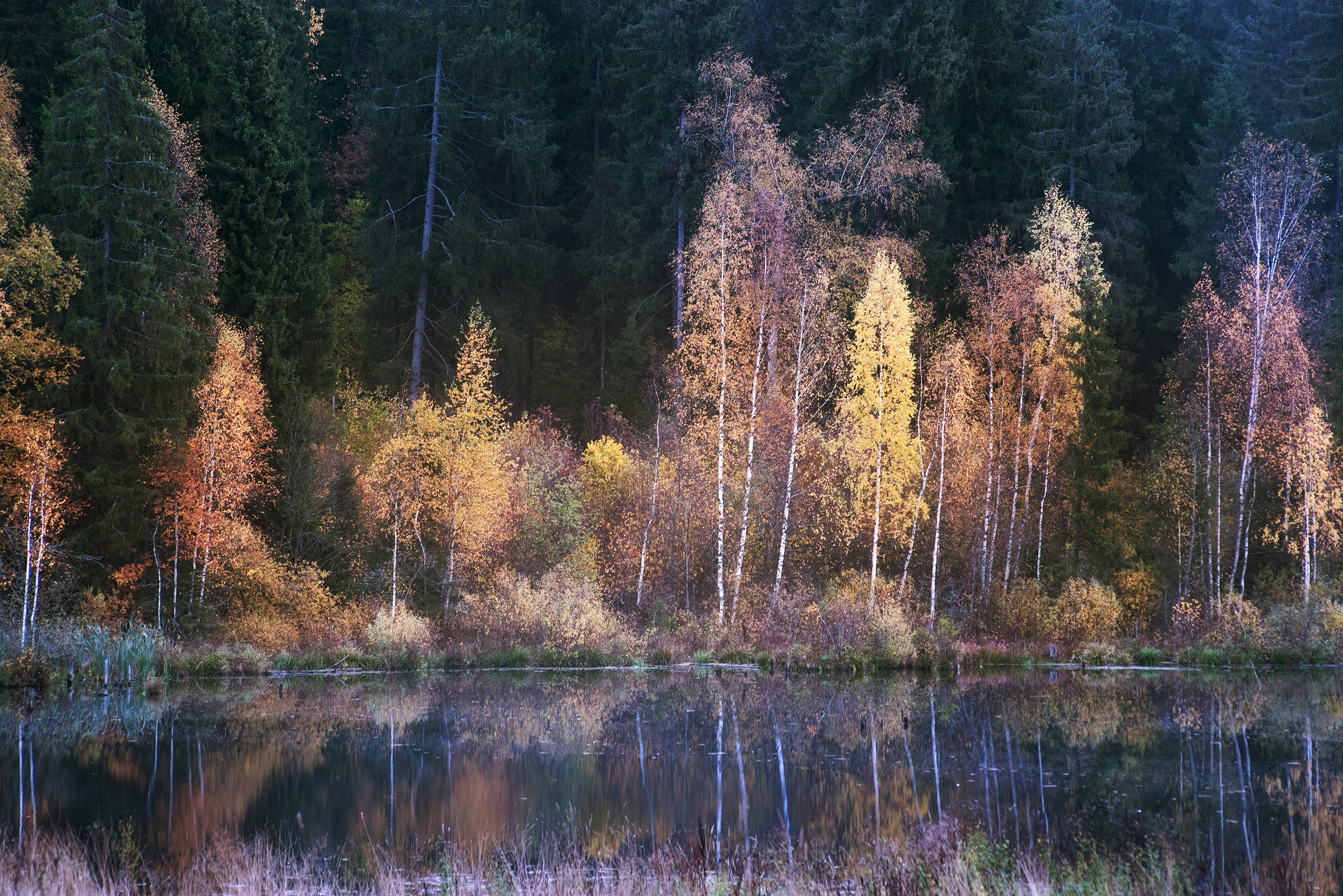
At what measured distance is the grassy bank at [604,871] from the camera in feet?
28.1

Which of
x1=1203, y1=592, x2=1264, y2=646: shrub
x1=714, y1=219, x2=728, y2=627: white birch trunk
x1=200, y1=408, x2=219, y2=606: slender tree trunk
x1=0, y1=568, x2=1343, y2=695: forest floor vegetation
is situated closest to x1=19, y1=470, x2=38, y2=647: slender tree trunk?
x1=0, y1=568, x2=1343, y2=695: forest floor vegetation

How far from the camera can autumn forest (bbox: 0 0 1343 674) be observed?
2755 cm

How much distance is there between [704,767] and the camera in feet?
48.5

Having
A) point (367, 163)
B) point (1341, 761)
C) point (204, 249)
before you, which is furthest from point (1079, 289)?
point (367, 163)

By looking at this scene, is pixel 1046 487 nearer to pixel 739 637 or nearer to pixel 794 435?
pixel 794 435

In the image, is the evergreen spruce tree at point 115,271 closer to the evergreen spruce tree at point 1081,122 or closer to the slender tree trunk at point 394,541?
the slender tree trunk at point 394,541

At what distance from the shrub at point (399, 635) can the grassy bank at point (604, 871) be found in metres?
Answer: 16.5

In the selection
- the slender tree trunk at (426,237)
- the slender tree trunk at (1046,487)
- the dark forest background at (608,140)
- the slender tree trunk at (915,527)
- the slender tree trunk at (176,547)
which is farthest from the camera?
the slender tree trunk at (426,237)

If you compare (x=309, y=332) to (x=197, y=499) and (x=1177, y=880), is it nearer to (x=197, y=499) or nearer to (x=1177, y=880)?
(x=197, y=499)

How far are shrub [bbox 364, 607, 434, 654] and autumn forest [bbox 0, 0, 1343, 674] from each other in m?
0.13

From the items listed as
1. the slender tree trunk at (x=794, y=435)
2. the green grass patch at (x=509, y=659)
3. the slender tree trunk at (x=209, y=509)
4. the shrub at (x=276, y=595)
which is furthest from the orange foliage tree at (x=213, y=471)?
the slender tree trunk at (x=794, y=435)

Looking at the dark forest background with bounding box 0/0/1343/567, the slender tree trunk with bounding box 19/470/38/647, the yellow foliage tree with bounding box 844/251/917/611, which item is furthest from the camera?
the dark forest background with bounding box 0/0/1343/567

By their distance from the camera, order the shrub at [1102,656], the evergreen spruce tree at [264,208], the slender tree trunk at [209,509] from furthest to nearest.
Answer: the evergreen spruce tree at [264,208], the slender tree trunk at [209,509], the shrub at [1102,656]

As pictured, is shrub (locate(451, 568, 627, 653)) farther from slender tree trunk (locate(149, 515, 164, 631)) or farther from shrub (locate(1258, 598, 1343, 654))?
shrub (locate(1258, 598, 1343, 654))
